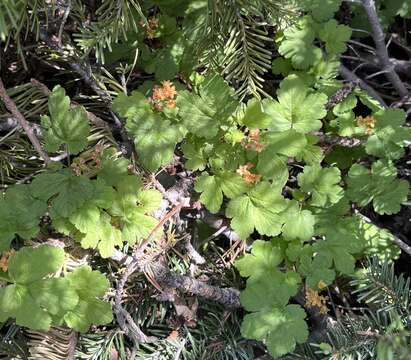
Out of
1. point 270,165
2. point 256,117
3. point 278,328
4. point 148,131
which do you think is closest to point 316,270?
point 278,328

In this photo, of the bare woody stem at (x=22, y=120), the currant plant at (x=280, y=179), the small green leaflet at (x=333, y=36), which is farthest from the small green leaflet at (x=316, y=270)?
the bare woody stem at (x=22, y=120)

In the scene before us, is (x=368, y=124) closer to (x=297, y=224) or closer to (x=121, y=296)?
(x=297, y=224)

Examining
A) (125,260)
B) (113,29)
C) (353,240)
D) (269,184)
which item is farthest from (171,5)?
(353,240)

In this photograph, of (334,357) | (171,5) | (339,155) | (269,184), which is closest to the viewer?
(334,357)

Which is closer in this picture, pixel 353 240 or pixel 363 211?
pixel 353 240

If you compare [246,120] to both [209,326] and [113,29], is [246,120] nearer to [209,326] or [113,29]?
[113,29]

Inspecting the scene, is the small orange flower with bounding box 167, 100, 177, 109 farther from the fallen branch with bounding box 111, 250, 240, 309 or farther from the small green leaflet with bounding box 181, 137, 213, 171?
the fallen branch with bounding box 111, 250, 240, 309
